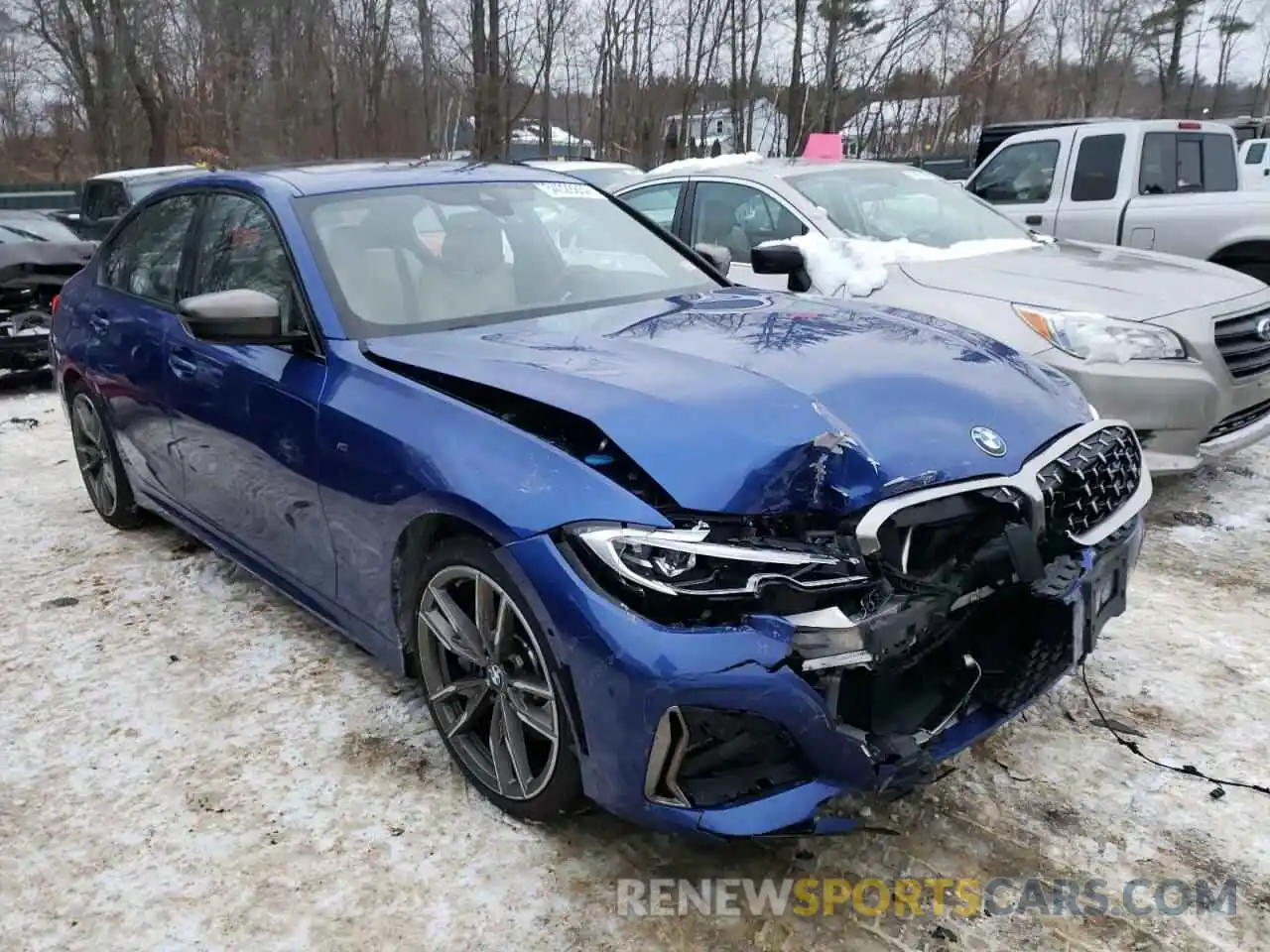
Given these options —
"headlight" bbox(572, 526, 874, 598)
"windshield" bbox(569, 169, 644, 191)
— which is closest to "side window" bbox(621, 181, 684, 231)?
"windshield" bbox(569, 169, 644, 191)

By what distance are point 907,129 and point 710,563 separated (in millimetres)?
28999

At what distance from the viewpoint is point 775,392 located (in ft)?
7.93

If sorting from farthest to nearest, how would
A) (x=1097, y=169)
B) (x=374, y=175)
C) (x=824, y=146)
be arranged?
(x=824, y=146)
(x=1097, y=169)
(x=374, y=175)

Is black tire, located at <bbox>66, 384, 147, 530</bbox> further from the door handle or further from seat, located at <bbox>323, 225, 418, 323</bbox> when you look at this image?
seat, located at <bbox>323, 225, 418, 323</bbox>

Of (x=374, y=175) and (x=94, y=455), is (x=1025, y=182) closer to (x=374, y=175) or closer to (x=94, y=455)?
(x=374, y=175)

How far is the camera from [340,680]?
337cm

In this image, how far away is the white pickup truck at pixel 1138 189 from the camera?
732 centimetres

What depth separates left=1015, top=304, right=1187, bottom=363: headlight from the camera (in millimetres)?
4387

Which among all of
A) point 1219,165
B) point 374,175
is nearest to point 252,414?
point 374,175

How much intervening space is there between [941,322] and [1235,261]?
5.56m

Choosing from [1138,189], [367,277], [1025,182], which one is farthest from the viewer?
[1025,182]

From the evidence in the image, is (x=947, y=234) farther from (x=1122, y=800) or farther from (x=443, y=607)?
(x=443, y=607)

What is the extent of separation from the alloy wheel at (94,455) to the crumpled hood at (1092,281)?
4000 millimetres

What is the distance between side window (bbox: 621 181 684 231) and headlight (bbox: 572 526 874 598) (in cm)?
456
